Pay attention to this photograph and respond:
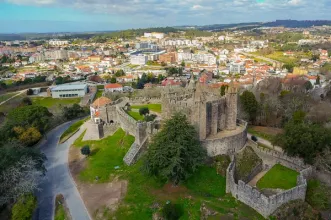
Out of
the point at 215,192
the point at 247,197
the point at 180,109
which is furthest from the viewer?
the point at 180,109

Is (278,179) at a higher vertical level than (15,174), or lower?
lower

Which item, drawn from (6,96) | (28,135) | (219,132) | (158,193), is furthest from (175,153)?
(6,96)

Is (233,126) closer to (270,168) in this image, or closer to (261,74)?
(270,168)

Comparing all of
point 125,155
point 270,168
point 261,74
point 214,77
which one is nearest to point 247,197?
point 270,168

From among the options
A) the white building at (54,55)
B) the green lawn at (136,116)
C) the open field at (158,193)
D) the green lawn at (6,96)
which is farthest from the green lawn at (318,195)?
the white building at (54,55)

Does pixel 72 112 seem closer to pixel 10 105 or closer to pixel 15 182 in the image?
pixel 10 105

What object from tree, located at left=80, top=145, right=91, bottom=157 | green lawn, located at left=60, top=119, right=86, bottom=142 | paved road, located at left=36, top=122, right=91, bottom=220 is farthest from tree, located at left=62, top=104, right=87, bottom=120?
tree, located at left=80, top=145, right=91, bottom=157

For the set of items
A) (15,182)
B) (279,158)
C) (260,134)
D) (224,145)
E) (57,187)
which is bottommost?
(57,187)
